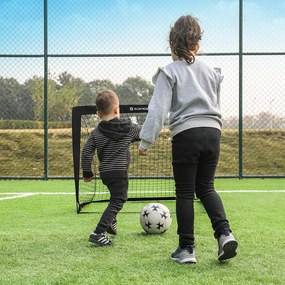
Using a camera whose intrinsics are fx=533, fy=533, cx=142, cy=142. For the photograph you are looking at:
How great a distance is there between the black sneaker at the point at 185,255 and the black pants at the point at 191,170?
4 cm

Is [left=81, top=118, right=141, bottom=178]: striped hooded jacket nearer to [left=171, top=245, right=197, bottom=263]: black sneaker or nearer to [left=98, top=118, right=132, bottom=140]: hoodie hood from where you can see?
[left=98, top=118, right=132, bottom=140]: hoodie hood

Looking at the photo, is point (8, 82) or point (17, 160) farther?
point (17, 160)

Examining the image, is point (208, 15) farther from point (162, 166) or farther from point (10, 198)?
point (10, 198)

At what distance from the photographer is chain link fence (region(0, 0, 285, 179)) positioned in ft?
29.1

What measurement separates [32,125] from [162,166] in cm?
296

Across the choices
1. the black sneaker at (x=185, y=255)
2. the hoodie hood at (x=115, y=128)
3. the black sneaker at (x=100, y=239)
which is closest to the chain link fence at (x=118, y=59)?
the hoodie hood at (x=115, y=128)

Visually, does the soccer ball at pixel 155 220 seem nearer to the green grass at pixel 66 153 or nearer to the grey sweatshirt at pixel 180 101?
the grey sweatshirt at pixel 180 101

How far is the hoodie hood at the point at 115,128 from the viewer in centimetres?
373

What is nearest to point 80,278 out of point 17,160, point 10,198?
point 10,198

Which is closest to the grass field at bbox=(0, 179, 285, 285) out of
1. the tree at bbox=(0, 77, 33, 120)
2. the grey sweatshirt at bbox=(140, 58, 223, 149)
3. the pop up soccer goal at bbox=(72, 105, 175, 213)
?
the grey sweatshirt at bbox=(140, 58, 223, 149)

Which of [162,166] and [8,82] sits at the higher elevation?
[8,82]

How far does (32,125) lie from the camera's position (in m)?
10.0

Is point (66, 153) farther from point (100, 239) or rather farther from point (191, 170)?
point (191, 170)

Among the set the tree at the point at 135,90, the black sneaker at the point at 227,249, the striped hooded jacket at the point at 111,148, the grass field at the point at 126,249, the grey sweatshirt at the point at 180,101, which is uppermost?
the tree at the point at 135,90
